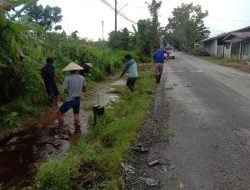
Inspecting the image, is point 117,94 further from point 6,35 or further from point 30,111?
point 6,35

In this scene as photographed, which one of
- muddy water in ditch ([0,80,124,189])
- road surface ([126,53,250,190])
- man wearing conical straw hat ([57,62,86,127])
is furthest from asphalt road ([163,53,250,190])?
man wearing conical straw hat ([57,62,86,127])

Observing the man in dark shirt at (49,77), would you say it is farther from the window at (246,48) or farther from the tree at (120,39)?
the window at (246,48)

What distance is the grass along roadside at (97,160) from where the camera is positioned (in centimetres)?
448

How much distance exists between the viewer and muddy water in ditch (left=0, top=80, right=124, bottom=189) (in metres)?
5.32

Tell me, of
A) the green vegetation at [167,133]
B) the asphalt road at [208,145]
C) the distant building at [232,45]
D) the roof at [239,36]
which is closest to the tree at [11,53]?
the green vegetation at [167,133]

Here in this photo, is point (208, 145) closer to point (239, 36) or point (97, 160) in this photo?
point (97, 160)

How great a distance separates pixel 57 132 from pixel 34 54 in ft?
11.4

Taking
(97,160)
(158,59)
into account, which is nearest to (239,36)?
(158,59)

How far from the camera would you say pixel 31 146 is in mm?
6871

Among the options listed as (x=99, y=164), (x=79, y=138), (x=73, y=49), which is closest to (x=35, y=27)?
(x=79, y=138)

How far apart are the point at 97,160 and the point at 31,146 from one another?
93.9 inches

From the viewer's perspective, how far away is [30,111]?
29.8 ft

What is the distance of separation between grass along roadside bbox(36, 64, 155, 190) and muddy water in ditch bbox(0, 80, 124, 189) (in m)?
0.43

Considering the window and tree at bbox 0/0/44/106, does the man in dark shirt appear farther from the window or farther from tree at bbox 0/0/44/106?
the window
